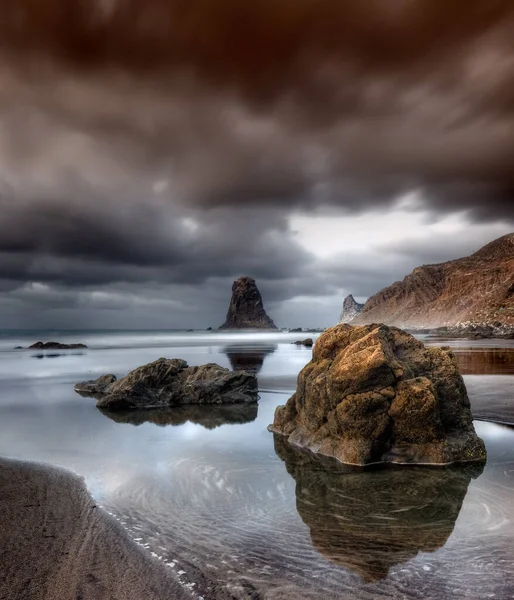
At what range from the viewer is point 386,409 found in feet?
33.4

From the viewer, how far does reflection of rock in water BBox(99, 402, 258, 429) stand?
15.5m

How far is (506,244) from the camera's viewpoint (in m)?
167

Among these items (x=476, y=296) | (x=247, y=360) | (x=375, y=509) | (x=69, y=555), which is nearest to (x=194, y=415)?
(x=375, y=509)

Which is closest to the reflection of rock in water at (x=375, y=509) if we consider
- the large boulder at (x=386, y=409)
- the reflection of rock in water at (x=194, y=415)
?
the large boulder at (x=386, y=409)

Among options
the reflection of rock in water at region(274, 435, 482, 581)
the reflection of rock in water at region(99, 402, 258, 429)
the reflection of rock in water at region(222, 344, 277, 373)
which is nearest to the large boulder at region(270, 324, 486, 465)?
the reflection of rock in water at region(274, 435, 482, 581)

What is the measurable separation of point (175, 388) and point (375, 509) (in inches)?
561

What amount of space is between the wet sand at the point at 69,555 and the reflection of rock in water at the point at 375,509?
2396 mm

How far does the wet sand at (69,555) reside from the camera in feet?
15.1

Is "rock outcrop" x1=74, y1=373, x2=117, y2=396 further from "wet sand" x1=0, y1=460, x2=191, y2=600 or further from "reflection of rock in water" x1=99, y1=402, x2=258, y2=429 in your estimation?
"wet sand" x1=0, y1=460, x2=191, y2=600

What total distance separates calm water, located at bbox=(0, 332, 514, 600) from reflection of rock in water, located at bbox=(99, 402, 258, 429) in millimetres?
1515

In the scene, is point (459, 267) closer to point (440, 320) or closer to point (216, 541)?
point (440, 320)

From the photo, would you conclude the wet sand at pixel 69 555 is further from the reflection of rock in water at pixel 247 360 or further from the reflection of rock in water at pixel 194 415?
the reflection of rock in water at pixel 247 360

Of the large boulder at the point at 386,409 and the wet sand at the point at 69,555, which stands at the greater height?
the large boulder at the point at 386,409

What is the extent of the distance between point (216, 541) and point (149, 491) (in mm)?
2689
